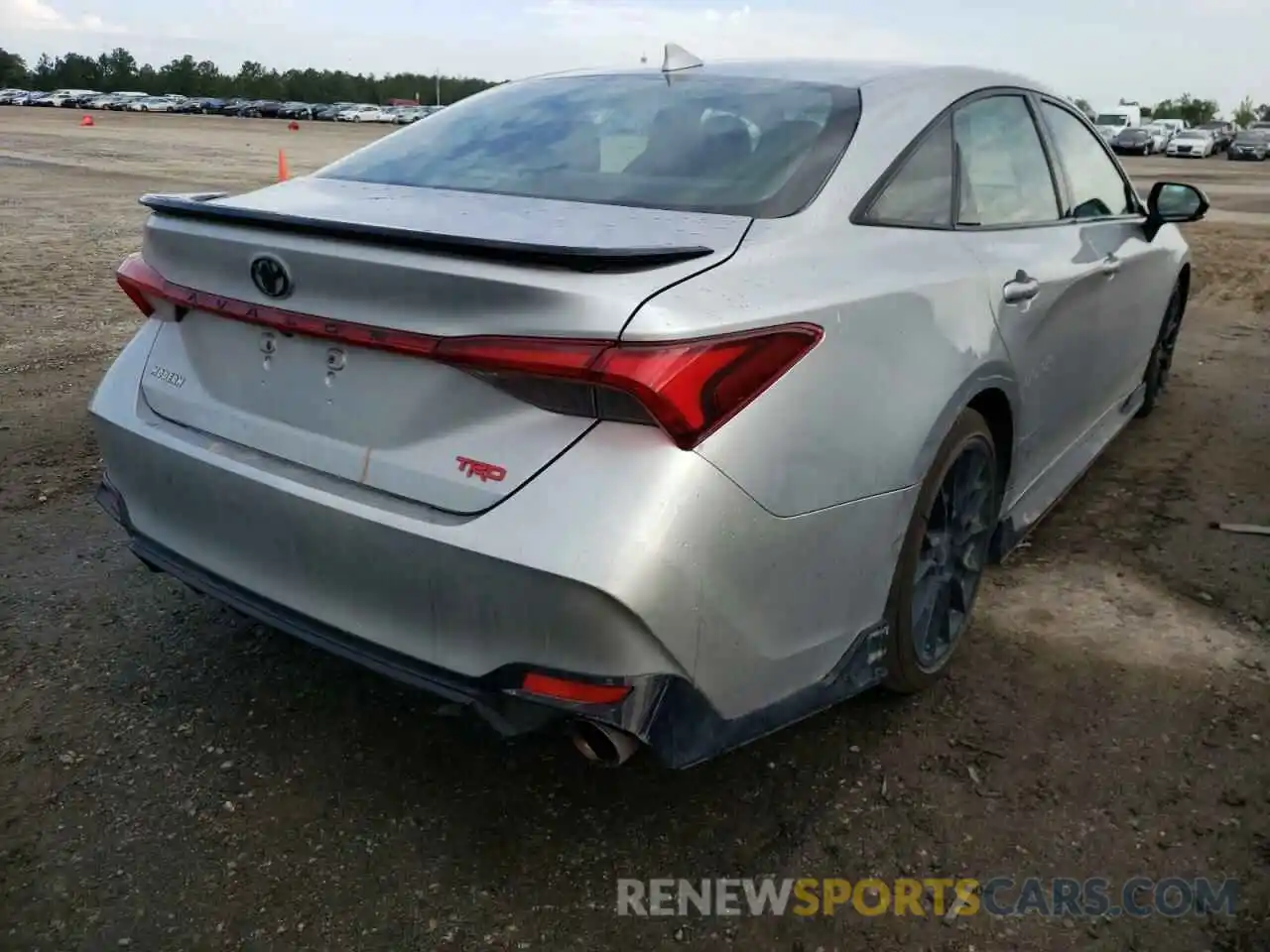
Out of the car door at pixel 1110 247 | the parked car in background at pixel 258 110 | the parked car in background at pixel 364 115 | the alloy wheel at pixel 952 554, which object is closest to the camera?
the alloy wheel at pixel 952 554

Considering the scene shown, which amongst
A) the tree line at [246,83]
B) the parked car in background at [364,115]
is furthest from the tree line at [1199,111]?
the parked car in background at [364,115]

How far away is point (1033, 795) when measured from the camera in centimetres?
253

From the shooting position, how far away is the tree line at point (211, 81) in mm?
91875

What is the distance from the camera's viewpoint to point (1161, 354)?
544cm

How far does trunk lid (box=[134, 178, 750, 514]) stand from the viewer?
6.25ft

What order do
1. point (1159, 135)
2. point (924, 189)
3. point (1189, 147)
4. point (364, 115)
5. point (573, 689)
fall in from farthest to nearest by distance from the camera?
point (364, 115) < point (1159, 135) < point (1189, 147) < point (924, 189) < point (573, 689)

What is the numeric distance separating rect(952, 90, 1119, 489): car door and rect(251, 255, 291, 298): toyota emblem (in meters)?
1.67

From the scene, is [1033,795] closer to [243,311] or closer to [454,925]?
[454,925]

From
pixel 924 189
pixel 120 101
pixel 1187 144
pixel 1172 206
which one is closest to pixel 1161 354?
pixel 1172 206

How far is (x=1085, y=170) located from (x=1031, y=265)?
1.15 metres

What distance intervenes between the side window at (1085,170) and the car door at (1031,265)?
157 mm

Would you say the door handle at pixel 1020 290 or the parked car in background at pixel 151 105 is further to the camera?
the parked car in background at pixel 151 105

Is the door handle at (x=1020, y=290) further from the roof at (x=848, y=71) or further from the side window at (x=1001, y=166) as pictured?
the roof at (x=848, y=71)

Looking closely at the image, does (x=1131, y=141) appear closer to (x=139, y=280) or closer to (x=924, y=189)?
(x=924, y=189)
